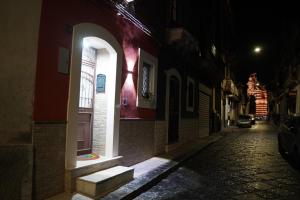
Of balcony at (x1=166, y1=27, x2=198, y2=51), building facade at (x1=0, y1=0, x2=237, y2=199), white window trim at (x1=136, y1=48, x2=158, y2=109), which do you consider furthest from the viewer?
balcony at (x1=166, y1=27, x2=198, y2=51)

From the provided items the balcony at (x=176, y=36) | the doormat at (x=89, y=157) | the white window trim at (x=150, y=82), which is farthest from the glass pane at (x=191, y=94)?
the doormat at (x=89, y=157)

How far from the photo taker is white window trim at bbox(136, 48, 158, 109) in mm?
9602

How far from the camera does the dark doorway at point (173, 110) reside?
13.0 metres

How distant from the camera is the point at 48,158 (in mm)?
5637

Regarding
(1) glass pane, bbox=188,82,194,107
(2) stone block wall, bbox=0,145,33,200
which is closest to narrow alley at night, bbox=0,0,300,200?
(2) stone block wall, bbox=0,145,33,200

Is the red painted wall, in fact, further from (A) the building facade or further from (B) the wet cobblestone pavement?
(B) the wet cobblestone pavement

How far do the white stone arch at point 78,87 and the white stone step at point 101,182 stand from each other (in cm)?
44

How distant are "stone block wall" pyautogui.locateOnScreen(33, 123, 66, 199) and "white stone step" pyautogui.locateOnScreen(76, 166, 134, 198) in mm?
419

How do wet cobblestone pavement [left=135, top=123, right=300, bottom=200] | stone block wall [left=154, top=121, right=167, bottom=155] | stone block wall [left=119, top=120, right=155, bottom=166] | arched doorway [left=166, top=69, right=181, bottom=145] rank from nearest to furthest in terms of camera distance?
wet cobblestone pavement [left=135, top=123, right=300, bottom=200] → stone block wall [left=119, top=120, right=155, bottom=166] → stone block wall [left=154, top=121, right=167, bottom=155] → arched doorway [left=166, top=69, right=181, bottom=145]

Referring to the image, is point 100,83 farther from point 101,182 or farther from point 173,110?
point 173,110

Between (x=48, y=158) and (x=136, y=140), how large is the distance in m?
4.03

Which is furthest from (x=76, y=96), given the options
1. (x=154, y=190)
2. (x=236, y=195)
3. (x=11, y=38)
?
(x=236, y=195)

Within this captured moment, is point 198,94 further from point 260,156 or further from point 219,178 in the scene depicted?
point 219,178

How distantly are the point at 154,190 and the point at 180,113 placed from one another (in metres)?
7.27
